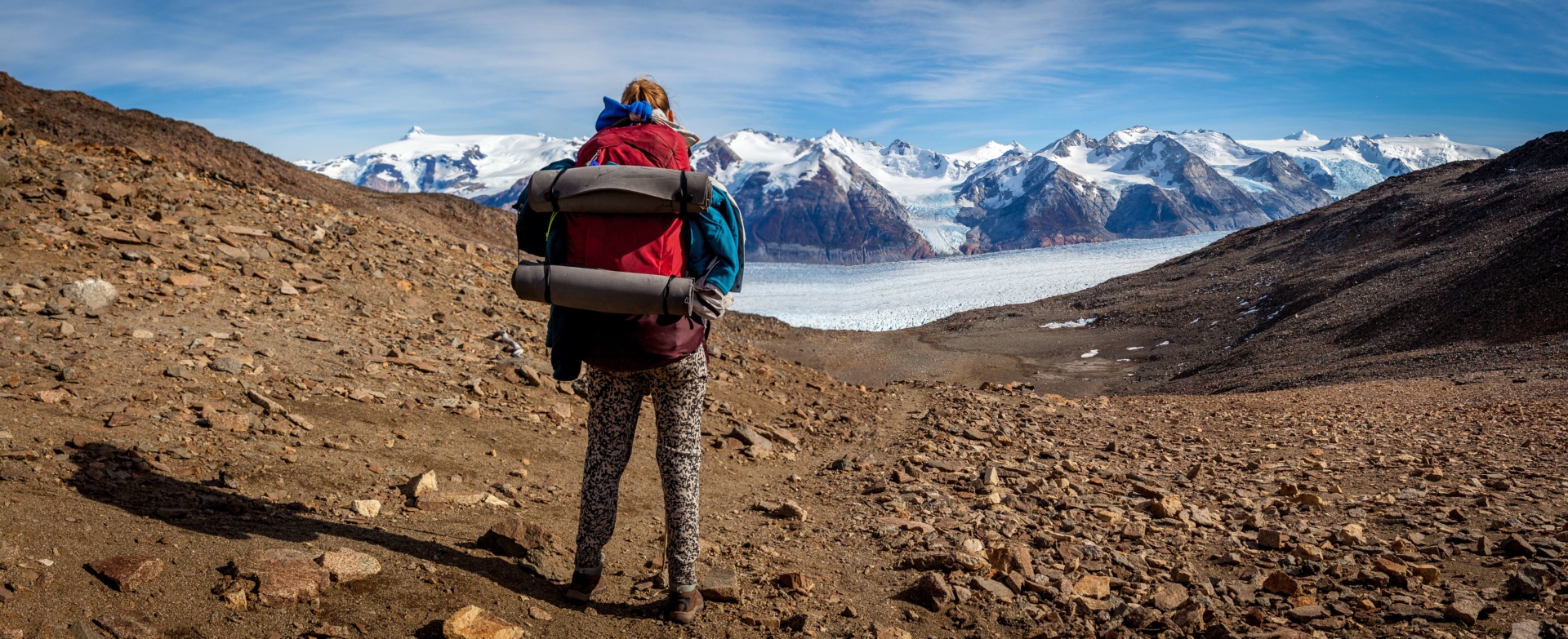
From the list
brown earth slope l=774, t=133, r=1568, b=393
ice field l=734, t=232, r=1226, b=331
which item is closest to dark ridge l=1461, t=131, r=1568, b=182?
brown earth slope l=774, t=133, r=1568, b=393

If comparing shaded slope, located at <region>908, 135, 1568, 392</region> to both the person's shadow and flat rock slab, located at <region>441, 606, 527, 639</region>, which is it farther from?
flat rock slab, located at <region>441, 606, 527, 639</region>

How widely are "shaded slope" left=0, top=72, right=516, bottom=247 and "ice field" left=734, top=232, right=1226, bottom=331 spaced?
33566 mm

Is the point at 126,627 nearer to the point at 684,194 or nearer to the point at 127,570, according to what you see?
the point at 127,570

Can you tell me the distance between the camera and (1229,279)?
162 feet

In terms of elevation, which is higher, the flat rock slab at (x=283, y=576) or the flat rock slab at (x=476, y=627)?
the flat rock slab at (x=283, y=576)

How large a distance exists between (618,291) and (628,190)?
406 mm

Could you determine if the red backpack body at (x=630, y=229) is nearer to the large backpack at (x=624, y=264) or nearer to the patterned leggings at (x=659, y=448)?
the large backpack at (x=624, y=264)

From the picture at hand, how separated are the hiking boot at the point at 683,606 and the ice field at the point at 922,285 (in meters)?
63.9

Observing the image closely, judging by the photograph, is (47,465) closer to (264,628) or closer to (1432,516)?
(264,628)

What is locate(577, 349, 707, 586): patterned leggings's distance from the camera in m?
3.71

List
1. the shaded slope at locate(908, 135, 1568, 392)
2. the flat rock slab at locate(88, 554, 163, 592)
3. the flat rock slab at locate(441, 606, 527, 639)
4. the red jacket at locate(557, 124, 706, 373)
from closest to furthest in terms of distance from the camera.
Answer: the flat rock slab at locate(88, 554, 163, 592), the flat rock slab at locate(441, 606, 527, 639), the red jacket at locate(557, 124, 706, 373), the shaded slope at locate(908, 135, 1568, 392)

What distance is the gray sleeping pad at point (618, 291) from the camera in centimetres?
332

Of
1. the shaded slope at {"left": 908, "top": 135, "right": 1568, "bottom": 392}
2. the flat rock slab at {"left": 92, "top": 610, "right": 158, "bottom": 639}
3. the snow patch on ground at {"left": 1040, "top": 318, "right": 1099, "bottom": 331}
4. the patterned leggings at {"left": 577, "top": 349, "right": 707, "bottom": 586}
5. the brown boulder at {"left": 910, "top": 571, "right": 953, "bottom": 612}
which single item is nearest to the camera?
the flat rock slab at {"left": 92, "top": 610, "right": 158, "bottom": 639}

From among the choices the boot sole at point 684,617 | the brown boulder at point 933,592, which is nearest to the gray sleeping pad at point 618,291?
the boot sole at point 684,617
